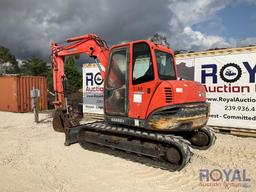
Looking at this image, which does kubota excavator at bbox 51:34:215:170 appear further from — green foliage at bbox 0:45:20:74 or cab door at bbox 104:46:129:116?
green foliage at bbox 0:45:20:74

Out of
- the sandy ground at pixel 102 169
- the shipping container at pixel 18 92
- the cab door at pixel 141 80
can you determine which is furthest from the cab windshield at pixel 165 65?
the shipping container at pixel 18 92

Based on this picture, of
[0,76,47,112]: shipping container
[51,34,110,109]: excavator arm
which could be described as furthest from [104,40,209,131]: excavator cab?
[0,76,47,112]: shipping container

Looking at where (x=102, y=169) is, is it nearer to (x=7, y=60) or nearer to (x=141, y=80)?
(x=141, y=80)

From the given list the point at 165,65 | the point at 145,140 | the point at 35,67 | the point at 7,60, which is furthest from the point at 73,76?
the point at 145,140

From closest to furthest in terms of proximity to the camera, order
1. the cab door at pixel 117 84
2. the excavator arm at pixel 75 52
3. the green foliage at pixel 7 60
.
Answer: the cab door at pixel 117 84
the excavator arm at pixel 75 52
the green foliage at pixel 7 60

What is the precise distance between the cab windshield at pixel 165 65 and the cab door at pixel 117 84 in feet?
2.72

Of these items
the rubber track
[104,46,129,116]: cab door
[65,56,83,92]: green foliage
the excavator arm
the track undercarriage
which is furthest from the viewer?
[65,56,83,92]: green foliage

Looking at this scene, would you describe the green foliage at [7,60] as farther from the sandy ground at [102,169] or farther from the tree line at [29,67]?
the sandy ground at [102,169]

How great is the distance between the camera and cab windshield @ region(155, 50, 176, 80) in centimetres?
682

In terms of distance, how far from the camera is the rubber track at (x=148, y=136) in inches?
238

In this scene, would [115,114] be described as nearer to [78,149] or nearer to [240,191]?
[78,149]

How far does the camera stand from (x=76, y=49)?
30.9 feet

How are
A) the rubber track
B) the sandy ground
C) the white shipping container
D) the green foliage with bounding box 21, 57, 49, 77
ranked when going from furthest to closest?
1. the green foliage with bounding box 21, 57, 49, 77
2. the white shipping container
3. the rubber track
4. the sandy ground

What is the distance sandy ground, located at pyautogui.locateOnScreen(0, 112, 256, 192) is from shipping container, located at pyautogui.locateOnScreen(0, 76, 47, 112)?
407 inches
